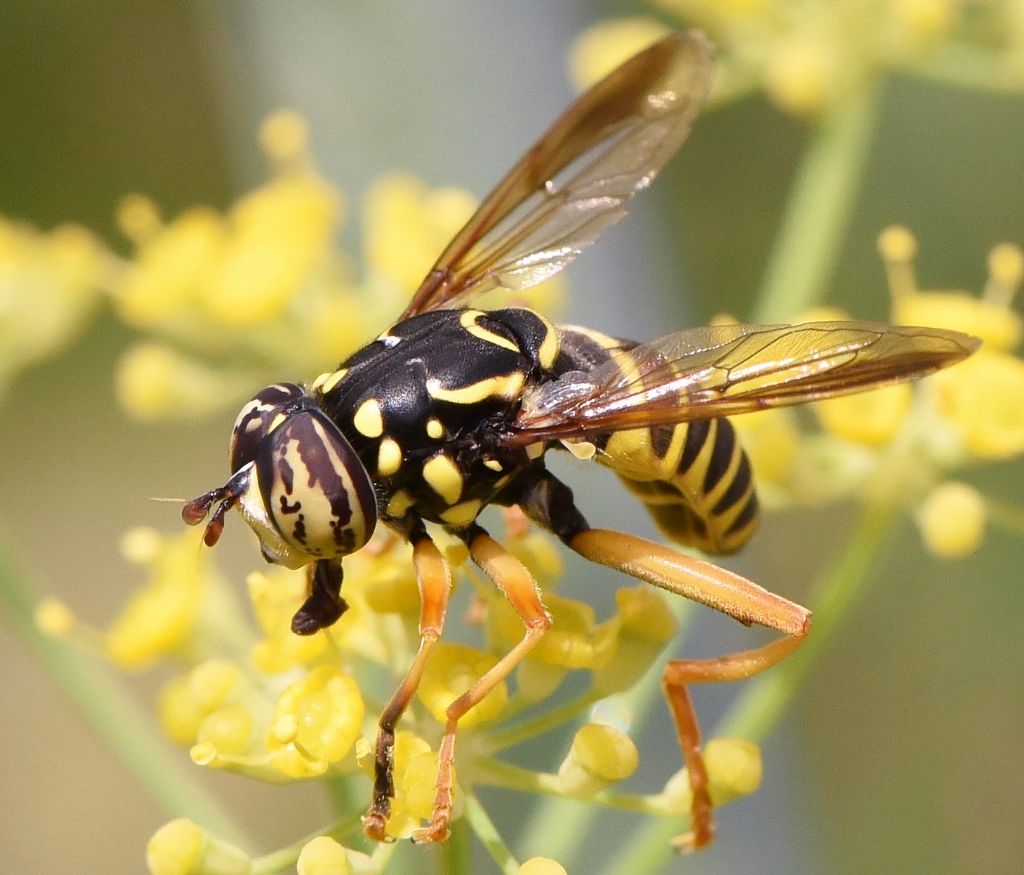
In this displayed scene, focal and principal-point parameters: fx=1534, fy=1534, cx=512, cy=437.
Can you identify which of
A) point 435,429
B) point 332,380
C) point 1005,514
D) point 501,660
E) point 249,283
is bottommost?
point 1005,514

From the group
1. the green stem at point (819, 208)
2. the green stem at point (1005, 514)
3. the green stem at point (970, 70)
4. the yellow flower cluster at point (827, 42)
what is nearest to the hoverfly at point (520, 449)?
the green stem at point (1005, 514)

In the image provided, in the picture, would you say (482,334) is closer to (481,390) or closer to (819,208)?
(481,390)

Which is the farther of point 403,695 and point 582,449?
point 582,449

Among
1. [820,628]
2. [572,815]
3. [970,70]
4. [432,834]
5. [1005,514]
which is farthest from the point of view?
[970,70]

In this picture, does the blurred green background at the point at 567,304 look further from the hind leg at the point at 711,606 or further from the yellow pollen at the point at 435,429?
the yellow pollen at the point at 435,429

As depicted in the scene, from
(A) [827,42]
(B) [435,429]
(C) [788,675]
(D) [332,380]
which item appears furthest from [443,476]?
(A) [827,42]

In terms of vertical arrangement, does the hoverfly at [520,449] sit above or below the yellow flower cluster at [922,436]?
above

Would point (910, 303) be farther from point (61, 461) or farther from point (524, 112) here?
point (61, 461)

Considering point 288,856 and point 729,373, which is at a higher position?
point 729,373
